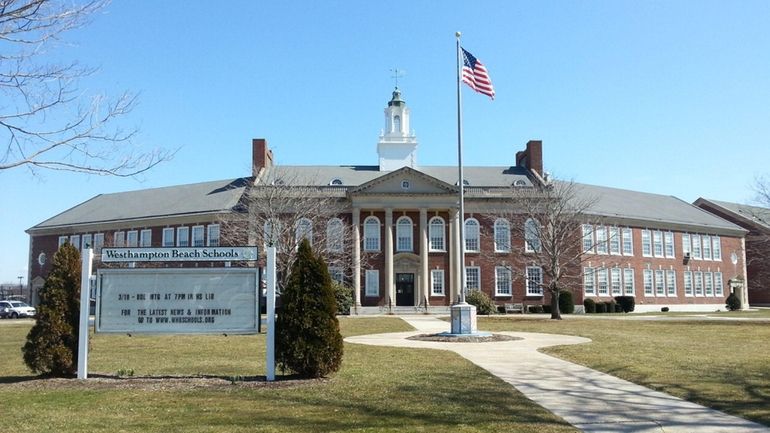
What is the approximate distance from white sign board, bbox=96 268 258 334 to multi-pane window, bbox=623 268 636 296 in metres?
50.1

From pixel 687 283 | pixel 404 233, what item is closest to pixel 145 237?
pixel 404 233

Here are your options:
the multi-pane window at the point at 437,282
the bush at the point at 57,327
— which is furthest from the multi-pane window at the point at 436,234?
the bush at the point at 57,327

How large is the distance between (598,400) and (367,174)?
164ft

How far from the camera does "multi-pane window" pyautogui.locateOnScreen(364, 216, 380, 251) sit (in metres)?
53.0

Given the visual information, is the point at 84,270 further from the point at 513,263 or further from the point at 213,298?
the point at 513,263

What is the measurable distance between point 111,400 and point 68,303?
3.02 metres

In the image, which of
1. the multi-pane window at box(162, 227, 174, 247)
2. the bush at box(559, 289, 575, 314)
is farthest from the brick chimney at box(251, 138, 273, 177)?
the bush at box(559, 289, 575, 314)

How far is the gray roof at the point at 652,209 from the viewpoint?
58656 mm

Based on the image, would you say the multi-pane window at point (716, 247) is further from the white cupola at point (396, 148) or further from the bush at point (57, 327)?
the bush at point (57, 327)

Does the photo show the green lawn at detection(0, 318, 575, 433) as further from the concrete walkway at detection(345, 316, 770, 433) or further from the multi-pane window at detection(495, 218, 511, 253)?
the multi-pane window at detection(495, 218, 511, 253)

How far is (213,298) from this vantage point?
1268 centimetres

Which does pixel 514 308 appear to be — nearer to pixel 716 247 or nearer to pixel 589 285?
pixel 589 285

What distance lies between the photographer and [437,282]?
175 feet

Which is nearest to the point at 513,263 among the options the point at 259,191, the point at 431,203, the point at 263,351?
the point at 431,203
